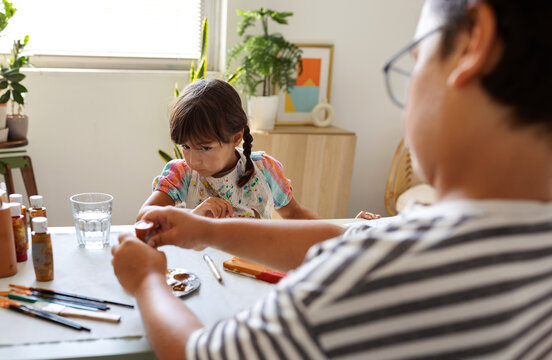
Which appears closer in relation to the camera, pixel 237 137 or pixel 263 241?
pixel 263 241

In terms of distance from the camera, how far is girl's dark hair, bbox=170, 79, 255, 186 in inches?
58.1

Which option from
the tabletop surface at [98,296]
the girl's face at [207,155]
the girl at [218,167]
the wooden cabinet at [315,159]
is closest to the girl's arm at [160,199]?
the girl at [218,167]

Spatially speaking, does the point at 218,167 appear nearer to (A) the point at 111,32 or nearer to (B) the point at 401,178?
(A) the point at 111,32

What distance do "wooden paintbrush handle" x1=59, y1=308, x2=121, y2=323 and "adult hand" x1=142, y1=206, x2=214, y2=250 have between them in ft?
0.51

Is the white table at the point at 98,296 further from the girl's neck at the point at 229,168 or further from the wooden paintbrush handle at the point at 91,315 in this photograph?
the girl's neck at the point at 229,168

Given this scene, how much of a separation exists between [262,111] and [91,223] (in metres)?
1.71

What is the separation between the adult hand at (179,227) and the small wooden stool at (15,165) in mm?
1796

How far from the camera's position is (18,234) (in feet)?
3.78

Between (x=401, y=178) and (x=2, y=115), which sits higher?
(x=2, y=115)

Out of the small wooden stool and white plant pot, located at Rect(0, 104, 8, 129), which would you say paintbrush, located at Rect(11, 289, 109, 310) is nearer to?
the small wooden stool

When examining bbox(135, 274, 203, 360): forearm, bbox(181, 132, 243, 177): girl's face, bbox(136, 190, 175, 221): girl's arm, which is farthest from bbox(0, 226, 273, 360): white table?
bbox(181, 132, 243, 177): girl's face

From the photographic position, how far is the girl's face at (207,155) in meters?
1.52

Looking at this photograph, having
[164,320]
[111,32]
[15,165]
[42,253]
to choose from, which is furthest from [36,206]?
[111,32]

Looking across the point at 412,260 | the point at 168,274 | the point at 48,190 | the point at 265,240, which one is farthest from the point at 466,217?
the point at 48,190
